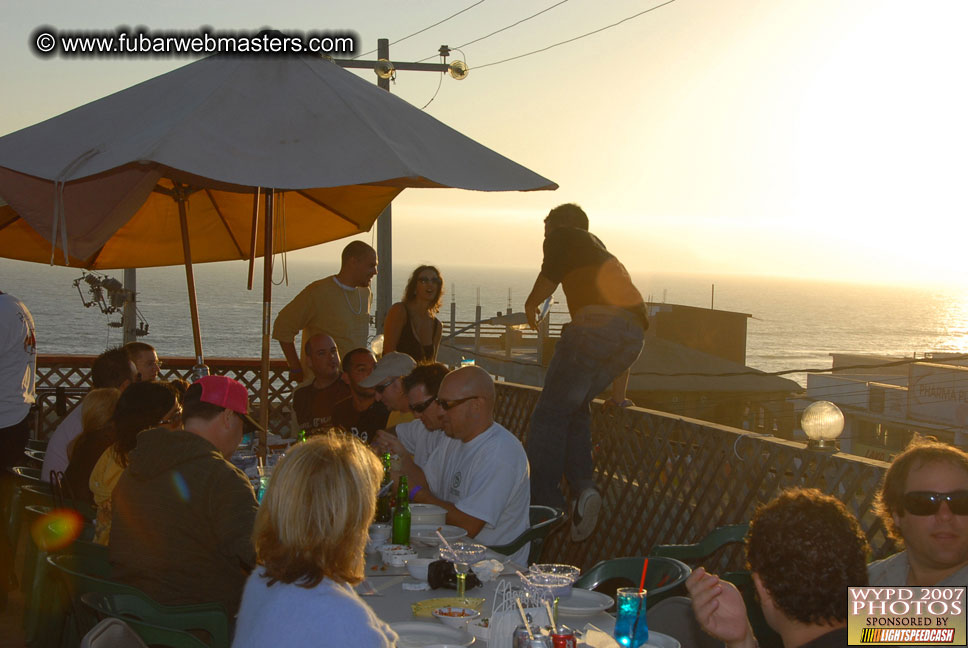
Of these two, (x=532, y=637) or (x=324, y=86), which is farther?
(x=324, y=86)

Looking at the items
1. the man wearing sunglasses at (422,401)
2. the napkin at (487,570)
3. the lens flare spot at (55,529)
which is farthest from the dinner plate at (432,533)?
the lens flare spot at (55,529)

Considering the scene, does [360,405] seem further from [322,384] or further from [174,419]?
[174,419]

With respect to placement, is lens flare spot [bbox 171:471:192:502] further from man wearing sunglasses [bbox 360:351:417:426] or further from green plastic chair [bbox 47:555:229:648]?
man wearing sunglasses [bbox 360:351:417:426]

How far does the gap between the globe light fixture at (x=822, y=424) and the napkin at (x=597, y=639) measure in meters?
1.95

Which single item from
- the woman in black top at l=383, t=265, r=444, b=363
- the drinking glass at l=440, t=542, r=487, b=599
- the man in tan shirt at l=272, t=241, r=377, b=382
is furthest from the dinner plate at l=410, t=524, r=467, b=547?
the man in tan shirt at l=272, t=241, r=377, b=382

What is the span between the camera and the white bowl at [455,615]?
8.51 feet

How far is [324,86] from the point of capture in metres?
3.97

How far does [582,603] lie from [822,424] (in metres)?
1.83

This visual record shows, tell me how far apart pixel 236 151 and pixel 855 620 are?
263 cm

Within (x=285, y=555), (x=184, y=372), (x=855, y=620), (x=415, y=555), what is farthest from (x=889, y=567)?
(x=184, y=372)

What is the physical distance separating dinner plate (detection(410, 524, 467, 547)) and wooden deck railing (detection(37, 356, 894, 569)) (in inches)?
66.9

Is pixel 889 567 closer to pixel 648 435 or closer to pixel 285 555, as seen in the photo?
pixel 285 555

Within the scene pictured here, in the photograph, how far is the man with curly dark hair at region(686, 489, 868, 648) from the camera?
2039 mm

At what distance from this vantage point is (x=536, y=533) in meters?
4.07
